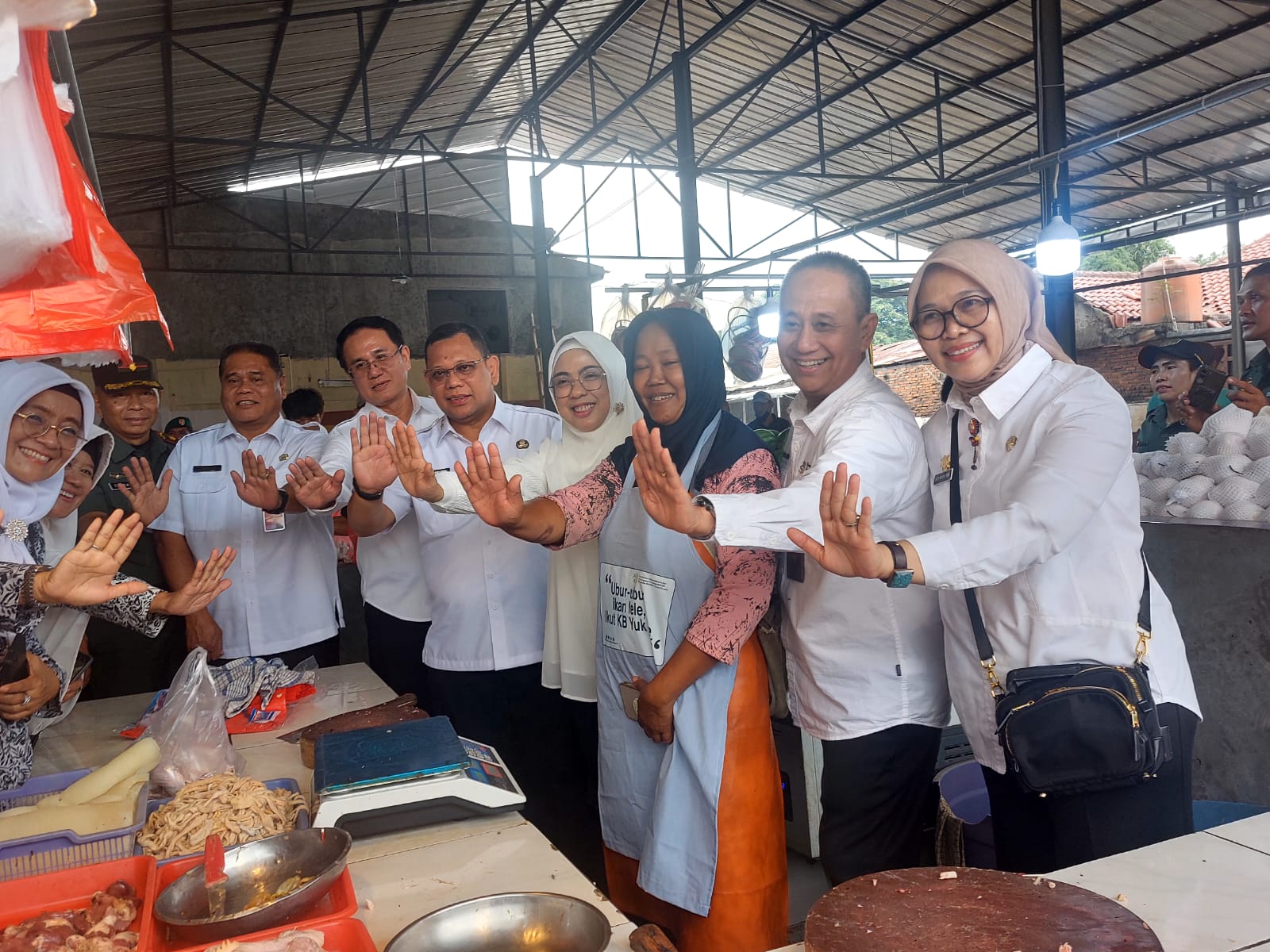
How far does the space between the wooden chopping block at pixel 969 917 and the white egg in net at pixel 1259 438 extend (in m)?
2.23

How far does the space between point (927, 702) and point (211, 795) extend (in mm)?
1352

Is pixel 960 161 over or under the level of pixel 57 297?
over

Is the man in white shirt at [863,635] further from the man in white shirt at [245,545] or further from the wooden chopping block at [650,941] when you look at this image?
the man in white shirt at [245,545]

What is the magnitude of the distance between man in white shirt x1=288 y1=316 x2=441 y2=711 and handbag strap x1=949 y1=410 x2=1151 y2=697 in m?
1.66

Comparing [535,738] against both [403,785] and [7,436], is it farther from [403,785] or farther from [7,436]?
[7,436]

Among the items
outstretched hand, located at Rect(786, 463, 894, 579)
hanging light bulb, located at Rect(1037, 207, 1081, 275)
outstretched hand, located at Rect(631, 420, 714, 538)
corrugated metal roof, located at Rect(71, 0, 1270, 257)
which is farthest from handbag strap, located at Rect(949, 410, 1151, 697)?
corrugated metal roof, located at Rect(71, 0, 1270, 257)

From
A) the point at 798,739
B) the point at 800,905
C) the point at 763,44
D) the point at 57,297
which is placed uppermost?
the point at 763,44

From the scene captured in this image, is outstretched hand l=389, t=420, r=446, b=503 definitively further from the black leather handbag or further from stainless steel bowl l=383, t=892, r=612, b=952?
the black leather handbag

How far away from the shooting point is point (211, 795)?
1602 mm

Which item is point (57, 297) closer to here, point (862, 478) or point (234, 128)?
point (862, 478)

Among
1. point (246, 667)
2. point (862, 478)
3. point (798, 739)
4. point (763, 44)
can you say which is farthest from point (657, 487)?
point (763, 44)

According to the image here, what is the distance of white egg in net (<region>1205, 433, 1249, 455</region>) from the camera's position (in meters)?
3.00

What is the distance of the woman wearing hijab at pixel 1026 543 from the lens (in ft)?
4.99

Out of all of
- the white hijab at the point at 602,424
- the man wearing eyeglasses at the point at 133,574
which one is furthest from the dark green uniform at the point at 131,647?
the white hijab at the point at 602,424
